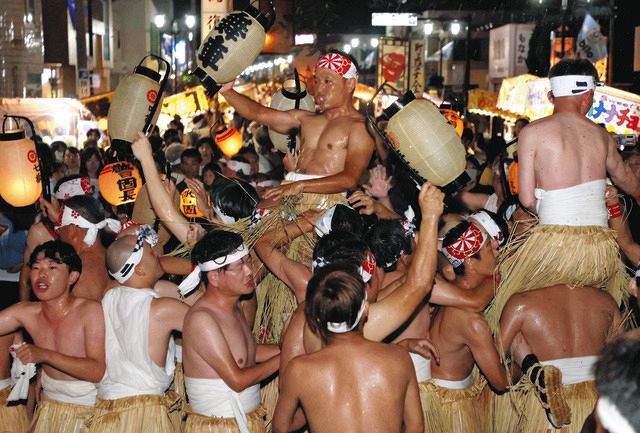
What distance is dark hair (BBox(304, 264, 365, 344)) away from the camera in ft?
12.1

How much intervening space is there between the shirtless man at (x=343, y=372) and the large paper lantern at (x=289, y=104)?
10.9 ft

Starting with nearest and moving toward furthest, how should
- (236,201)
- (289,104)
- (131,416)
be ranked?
(131,416), (236,201), (289,104)

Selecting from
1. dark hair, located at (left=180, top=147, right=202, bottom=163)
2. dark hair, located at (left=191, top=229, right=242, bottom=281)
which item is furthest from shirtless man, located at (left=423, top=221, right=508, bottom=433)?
dark hair, located at (left=180, top=147, right=202, bottom=163)

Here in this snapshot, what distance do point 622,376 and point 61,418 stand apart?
4.11 metres

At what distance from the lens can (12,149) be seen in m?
7.35

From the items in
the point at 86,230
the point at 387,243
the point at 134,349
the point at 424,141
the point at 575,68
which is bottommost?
the point at 134,349

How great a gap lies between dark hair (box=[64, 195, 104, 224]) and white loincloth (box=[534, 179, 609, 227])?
10.6ft

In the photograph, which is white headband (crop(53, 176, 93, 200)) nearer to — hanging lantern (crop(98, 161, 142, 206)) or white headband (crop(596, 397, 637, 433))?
hanging lantern (crop(98, 161, 142, 206))

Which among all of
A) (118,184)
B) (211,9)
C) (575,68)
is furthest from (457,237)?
(211,9)

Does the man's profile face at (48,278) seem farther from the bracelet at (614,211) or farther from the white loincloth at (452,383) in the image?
the bracelet at (614,211)

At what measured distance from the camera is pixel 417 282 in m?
4.32

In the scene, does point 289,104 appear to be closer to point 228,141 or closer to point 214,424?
point 214,424

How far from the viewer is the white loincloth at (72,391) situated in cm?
539

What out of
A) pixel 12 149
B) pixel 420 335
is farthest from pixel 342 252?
pixel 12 149
